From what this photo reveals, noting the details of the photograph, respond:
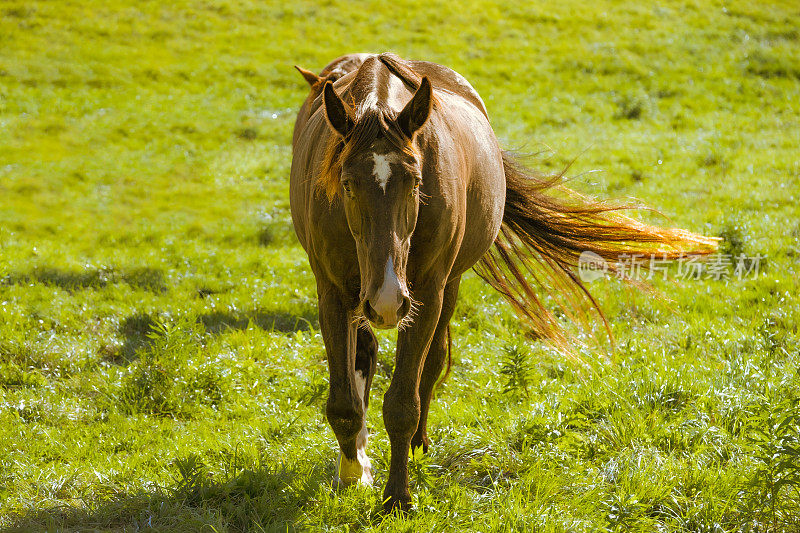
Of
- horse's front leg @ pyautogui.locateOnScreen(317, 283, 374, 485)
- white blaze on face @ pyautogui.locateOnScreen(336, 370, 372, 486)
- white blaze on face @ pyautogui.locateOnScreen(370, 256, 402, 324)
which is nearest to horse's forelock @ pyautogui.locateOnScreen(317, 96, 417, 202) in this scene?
white blaze on face @ pyautogui.locateOnScreen(370, 256, 402, 324)

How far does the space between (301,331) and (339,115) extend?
369 centimetres

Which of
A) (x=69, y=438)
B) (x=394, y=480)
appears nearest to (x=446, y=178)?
(x=394, y=480)

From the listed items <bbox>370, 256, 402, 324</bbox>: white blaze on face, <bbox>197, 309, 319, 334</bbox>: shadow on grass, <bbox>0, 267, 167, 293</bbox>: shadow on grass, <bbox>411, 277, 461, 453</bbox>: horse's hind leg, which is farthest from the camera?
<bbox>0, 267, 167, 293</bbox>: shadow on grass

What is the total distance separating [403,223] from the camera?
312 centimetres

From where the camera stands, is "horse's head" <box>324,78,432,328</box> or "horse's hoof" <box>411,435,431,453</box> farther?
"horse's hoof" <box>411,435,431,453</box>

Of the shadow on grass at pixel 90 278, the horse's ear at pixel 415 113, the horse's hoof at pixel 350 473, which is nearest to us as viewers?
the horse's ear at pixel 415 113

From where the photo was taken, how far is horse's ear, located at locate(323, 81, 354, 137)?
10.2ft

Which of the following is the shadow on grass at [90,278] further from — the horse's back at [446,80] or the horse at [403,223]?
the horse's back at [446,80]

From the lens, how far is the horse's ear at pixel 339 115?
312 centimetres

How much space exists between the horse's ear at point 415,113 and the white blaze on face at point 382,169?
198 millimetres

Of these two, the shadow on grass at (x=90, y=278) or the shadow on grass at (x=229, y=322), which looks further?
the shadow on grass at (x=90, y=278)

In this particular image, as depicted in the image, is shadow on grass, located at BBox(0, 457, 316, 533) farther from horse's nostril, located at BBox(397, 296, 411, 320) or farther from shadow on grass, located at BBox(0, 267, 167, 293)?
shadow on grass, located at BBox(0, 267, 167, 293)

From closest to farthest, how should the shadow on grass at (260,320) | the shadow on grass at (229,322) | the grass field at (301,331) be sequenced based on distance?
the grass field at (301,331)
the shadow on grass at (229,322)
the shadow on grass at (260,320)

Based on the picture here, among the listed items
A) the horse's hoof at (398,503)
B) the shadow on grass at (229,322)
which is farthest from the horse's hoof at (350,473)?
the shadow on grass at (229,322)
